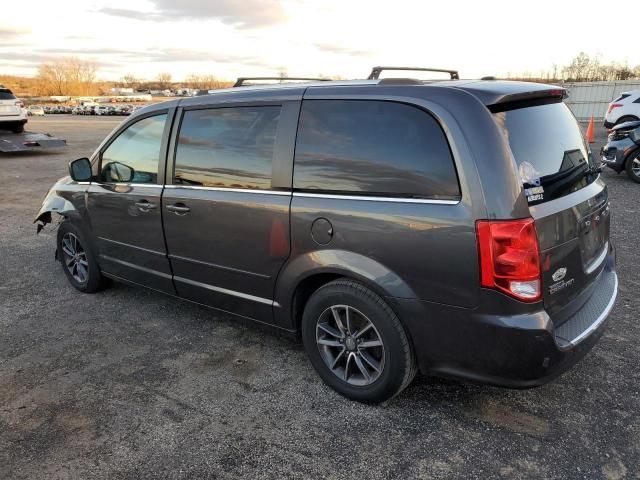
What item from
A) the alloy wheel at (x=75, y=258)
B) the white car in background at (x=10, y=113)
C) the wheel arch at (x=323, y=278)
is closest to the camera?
the wheel arch at (x=323, y=278)

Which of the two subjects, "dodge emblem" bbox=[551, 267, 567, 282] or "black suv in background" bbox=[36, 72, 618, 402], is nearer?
"black suv in background" bbox=[36, 72, 618, 402]

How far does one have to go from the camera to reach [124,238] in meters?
4.17

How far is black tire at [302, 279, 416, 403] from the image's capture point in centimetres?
274

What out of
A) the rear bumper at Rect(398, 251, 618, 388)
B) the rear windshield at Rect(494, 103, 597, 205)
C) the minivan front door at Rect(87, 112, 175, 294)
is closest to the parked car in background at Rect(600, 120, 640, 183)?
the rear windshield at Rect(494, 103, 597, 205)

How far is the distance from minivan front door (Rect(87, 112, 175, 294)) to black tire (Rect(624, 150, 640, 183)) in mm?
9448

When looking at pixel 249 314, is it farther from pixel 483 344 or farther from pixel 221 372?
pixel 483 344

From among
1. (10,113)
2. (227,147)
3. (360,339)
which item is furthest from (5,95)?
(360,339)

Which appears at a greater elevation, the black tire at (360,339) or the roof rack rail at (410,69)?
the roof rack rail at (410,69)

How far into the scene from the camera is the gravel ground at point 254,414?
2520 mm

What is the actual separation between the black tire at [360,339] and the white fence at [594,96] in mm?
28910

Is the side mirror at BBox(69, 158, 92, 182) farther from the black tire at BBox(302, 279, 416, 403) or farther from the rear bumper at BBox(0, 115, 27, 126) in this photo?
the rear bumper at BBox(0, 115, 27, 126)

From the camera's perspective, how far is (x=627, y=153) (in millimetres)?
9914

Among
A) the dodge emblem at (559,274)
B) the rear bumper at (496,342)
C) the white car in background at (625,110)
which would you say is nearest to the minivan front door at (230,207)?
the rear bumper at (496,342)

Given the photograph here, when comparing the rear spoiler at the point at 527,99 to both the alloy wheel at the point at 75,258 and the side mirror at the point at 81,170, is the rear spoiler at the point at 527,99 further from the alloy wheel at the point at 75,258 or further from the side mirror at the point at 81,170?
the alloy wheel at the point at 75,258
